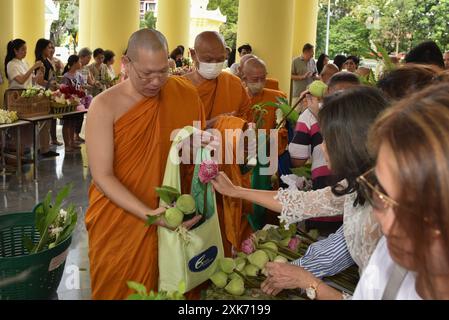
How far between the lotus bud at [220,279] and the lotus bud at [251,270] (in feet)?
0.27

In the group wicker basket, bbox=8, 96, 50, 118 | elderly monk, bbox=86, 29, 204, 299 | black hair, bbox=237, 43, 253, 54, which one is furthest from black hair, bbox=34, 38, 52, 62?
elderly monk, bbox=86, 29, 204, 299

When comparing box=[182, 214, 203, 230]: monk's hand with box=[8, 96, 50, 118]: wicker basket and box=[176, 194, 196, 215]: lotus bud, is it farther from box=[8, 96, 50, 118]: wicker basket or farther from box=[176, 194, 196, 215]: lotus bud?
box=[8, 96, 50, 118]: wicker basket

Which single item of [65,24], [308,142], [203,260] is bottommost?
[203,260]

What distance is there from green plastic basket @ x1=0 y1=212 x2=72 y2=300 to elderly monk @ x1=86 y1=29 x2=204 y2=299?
45cm

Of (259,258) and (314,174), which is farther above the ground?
(314,174)

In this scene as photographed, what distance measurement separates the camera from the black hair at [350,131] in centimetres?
163

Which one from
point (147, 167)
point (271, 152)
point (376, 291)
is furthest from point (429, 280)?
point (271, 152)

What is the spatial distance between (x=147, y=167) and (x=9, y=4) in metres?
6.60

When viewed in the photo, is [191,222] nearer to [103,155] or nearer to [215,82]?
[103,155]

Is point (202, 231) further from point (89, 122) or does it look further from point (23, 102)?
point (23, 102)

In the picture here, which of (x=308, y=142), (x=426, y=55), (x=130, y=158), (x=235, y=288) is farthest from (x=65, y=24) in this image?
(x=235, y=288)

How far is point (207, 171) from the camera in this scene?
7.29 feet

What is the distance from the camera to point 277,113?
4703 millimetres

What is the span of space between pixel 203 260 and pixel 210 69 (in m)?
1.64
